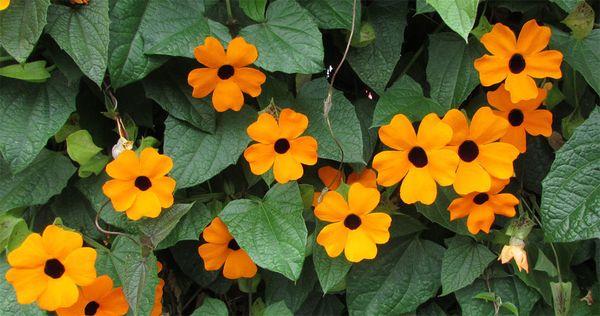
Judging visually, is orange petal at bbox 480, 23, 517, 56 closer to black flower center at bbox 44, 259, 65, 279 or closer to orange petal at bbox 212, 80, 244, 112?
orange petal at bbox 212, 80, 244, 112

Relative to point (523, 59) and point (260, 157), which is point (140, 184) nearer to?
point (260, 157)

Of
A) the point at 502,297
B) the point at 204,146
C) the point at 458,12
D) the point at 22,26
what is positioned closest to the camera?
the point at 458,12

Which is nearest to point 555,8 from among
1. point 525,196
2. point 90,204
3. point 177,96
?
point 525,196

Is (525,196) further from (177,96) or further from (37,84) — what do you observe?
(37,84)

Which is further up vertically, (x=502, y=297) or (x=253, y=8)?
(x=253, y=8)

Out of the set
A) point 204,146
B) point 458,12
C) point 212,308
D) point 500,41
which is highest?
point 458,12

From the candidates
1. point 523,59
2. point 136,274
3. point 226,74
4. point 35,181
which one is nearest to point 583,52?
point 523,59

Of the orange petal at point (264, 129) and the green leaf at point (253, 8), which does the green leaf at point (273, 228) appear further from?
the green leaf at point (253, 8)
